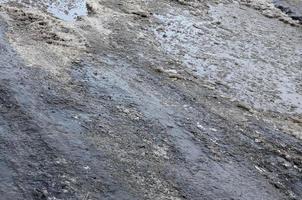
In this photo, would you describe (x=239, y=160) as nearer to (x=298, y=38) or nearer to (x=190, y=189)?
(x=190, y=189)

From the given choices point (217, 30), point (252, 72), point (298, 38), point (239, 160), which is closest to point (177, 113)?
point (239, 160)

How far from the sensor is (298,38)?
37.8 ft

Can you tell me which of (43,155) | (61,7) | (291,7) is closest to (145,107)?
(43,155)

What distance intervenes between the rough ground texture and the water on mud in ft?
0.62

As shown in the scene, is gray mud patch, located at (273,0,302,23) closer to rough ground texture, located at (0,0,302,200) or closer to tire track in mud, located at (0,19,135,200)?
rough ground texture, located at (0,0,302,200)

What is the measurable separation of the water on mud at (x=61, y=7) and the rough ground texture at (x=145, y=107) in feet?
0.62

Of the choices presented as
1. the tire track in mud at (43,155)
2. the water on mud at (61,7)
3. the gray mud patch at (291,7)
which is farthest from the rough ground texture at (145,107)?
the gray mud patch at (291,7)

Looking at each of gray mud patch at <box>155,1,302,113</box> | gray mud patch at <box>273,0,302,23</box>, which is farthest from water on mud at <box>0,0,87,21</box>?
gray mud patch at <box>273,0,302,23</box>

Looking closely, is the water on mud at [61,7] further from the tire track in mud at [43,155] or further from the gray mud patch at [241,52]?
the tire track in mud at [43,155]

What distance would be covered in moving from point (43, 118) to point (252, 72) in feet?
15.0

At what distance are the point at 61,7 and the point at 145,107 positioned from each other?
15.2ft

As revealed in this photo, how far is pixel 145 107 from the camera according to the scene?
23.9 ft

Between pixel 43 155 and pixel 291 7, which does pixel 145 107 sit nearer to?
pixel 43 155

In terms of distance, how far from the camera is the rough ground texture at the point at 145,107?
18.4ft
